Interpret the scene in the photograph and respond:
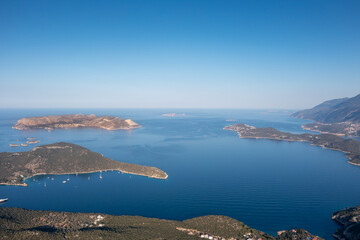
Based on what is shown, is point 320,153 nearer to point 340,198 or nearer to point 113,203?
point 340,198

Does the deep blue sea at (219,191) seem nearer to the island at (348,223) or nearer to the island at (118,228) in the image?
the island at (348,223)

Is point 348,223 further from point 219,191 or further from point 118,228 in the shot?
point 118,228

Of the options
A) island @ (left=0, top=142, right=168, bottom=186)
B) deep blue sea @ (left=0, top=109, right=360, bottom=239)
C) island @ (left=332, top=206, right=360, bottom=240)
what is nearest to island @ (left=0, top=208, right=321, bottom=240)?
deep blue sea @ (left=0, top=109, right=360, bottom=239)

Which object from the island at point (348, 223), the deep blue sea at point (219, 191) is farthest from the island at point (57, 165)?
the island at point (348, 223)

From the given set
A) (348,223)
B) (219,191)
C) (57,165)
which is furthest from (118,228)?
(57,165)

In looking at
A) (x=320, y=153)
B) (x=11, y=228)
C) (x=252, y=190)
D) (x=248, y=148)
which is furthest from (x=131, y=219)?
(x=320, y=153)

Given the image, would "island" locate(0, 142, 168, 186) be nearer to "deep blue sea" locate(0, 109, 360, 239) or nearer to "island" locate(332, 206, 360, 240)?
"deep blue sea" locate(0, 109, 360, 239)
